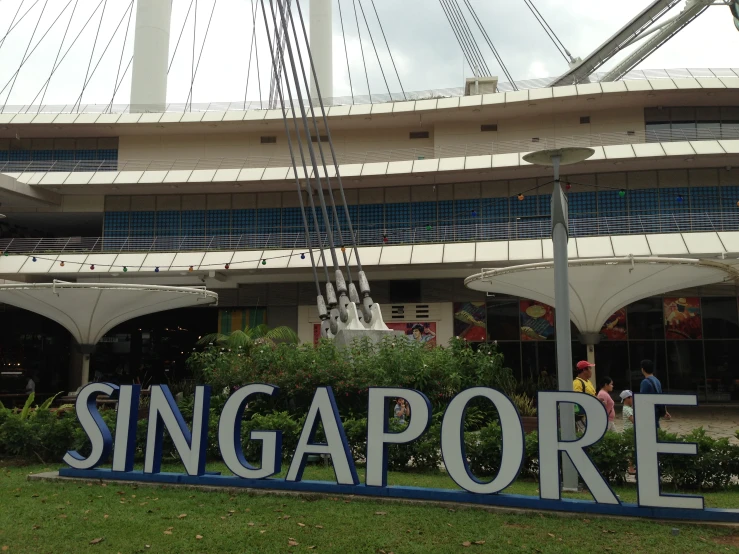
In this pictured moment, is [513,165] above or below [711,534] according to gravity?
above

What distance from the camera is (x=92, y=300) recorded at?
74.1 feet

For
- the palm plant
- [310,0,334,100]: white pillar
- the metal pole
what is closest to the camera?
the metal pole

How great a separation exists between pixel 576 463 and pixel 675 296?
887 inches

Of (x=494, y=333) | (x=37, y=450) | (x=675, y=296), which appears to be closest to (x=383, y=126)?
(x=494, y=333)

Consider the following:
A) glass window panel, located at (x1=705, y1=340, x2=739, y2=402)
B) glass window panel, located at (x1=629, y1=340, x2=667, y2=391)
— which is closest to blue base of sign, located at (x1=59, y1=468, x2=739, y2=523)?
glass window panel, located at (x1=629, y1=340, x2=667, y2=391)

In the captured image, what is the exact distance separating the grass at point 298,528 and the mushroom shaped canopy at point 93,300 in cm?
1395

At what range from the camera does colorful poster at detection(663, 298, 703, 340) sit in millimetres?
27344

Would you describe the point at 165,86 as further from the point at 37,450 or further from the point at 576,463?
the point at 576,463

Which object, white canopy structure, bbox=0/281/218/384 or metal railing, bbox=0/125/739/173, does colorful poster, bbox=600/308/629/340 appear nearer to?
metal railing, bbox=0/125/739/173

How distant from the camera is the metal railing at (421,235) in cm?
2819

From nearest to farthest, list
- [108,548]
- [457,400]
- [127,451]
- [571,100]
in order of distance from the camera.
→ [108,548] → [457,400] → [127,451] → [571,100]

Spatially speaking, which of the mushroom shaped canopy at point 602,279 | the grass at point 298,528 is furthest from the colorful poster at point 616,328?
the grass at point 298,528

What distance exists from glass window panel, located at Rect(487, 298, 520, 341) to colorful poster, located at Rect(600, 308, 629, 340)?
11.8 feet

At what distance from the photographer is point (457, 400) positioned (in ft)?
26.3
